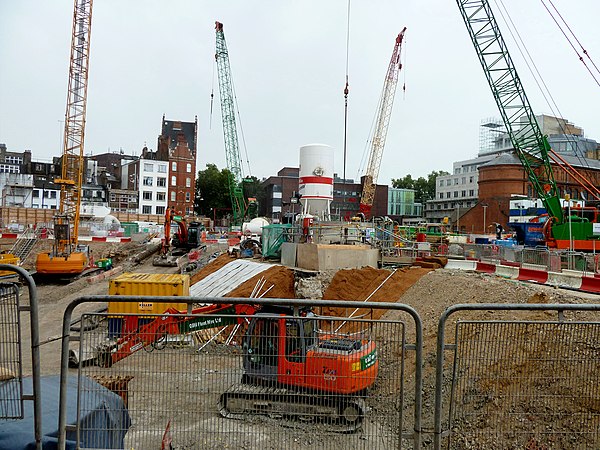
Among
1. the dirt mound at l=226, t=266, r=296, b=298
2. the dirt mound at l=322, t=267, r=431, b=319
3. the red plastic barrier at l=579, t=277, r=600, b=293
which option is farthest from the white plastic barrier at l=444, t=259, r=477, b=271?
the dirt mound at l=226, t=266, r=296, b=298

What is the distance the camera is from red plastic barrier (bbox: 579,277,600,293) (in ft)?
48.7

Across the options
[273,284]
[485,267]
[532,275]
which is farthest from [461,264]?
[273,284]

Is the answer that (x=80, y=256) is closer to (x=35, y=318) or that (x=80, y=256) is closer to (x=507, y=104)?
(x=35, y=318)

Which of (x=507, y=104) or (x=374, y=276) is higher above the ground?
(x=507, y=104)

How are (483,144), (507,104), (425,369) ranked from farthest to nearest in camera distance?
(483,144) < (507,104) < (425,369)

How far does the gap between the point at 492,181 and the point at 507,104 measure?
128ft

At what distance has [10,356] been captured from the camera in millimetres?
4449

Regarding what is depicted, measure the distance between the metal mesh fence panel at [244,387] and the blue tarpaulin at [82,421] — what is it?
0.02 m

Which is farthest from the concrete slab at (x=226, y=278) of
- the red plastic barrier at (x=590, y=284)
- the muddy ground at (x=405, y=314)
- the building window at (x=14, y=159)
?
the building window at (x=14, y=159)

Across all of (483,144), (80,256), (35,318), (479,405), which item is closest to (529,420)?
(479,405)

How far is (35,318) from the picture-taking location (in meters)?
4.08

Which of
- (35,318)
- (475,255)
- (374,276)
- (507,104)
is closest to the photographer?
(35,318)

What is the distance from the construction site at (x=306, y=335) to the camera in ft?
14.2

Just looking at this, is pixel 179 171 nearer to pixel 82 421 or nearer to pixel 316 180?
pixel 316 180
